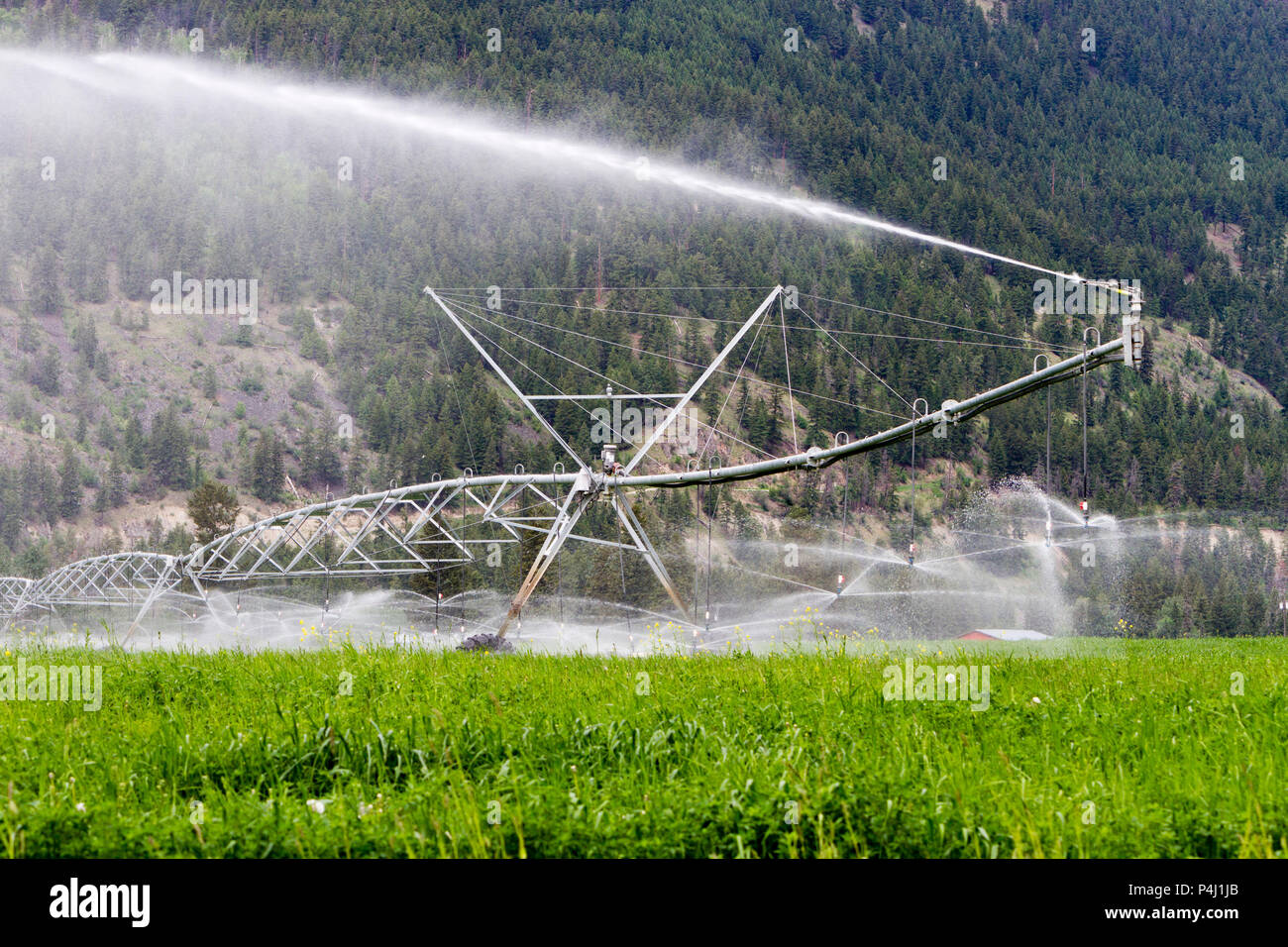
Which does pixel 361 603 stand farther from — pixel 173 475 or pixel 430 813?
pixel 173 475

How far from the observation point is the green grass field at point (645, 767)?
674 centimetres

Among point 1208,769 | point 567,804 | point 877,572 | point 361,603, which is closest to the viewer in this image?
point 567,804

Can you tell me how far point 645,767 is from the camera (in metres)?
8.34

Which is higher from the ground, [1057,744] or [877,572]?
[1057,744]

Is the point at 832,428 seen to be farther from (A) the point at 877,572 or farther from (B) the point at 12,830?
(B) the point at 12,830

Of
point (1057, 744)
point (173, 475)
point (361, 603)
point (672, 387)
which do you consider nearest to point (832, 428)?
point (672, 387)

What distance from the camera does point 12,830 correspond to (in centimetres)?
680

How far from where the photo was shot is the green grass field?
674cm

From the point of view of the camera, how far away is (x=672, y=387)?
157750 millimetres
